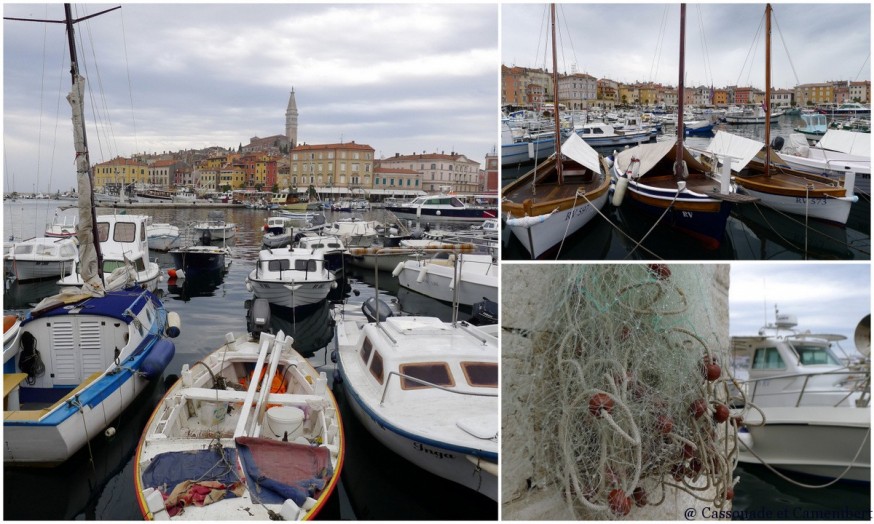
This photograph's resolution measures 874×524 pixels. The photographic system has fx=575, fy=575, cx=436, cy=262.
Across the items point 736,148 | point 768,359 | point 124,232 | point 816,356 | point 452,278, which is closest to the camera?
point 816,356

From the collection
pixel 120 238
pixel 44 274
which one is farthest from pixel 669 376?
pixel 44 274

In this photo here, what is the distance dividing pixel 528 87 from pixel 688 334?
4608 cm

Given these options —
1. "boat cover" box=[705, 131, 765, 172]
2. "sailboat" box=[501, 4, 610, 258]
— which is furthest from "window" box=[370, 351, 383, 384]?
"boat cover" box=[705, 131, 765, 172]

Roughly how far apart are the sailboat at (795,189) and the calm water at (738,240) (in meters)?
0.18

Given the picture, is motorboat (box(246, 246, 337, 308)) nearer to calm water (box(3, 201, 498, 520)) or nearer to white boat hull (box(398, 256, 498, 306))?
white boat hull (box(398, 256, 498, 306))

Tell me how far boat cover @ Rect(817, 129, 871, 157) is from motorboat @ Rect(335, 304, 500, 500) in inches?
460

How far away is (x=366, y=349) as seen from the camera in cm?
792

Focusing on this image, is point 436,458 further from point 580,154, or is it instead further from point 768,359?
point 580,154

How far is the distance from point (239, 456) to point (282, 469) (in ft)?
1.35

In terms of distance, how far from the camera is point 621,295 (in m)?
2.78

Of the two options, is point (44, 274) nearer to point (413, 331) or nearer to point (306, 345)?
point (306, 345)

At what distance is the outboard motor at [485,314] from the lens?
42.0 ft

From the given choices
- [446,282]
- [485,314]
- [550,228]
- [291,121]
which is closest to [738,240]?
[550,228]

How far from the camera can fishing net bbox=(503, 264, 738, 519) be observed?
2693 millimetres
